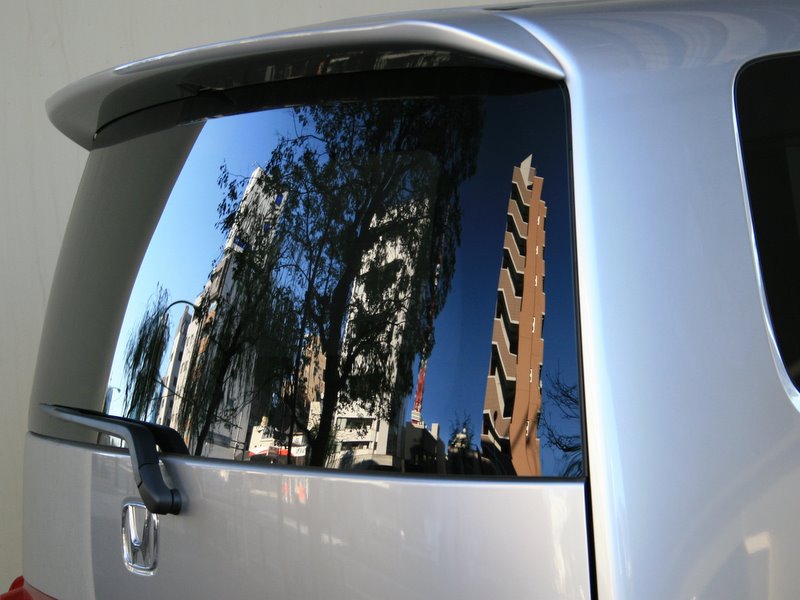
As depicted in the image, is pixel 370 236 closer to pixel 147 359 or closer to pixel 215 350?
Result: pixel 215 350

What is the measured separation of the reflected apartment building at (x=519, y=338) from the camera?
38.4 inches

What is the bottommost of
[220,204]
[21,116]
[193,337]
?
[193,337]

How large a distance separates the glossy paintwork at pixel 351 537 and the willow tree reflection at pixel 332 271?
7 centimetres

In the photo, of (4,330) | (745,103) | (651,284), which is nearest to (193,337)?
(651,284)

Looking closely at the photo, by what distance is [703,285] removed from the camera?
3.18 feet

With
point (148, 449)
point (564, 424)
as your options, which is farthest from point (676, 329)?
point (148, 449)

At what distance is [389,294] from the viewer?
1050 millimetres

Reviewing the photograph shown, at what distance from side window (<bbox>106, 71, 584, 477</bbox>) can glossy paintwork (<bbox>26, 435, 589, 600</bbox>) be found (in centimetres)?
3

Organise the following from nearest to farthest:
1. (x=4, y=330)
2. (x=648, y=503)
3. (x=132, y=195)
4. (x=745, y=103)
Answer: (x=648, y=503) < (x=745, y=103) < (x=132, y=195) < (x=4, y=330)

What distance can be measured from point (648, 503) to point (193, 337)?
64 cm

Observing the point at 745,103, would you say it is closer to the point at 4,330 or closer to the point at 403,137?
the point at 403,137

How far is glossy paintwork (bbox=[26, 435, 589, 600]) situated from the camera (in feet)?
3.05

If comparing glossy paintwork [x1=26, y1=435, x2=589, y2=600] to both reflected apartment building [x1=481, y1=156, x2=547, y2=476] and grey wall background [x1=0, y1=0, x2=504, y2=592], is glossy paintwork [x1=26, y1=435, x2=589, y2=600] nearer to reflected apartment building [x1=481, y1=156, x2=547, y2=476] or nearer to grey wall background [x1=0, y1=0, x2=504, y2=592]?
reflected apartment building [x1=481, y1=156, x2=547, y2=476]

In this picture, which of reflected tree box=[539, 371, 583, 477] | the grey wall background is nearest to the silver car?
reflected tree box=[539, 371, 583, 477]
